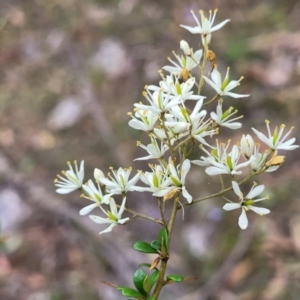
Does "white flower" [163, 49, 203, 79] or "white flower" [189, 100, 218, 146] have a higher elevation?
"white flower" [163, 49, 203, 79]

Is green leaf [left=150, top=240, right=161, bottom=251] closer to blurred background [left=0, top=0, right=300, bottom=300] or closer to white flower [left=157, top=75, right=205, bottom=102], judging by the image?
white flower [left=157, top=75, right=205, bottom=102]

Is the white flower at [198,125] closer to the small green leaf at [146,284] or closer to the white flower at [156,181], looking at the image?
the white flower at [156,181]

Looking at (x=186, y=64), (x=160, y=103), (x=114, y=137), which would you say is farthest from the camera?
(x=114, y=137)

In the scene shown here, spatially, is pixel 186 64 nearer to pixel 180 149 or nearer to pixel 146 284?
pixel 180 149

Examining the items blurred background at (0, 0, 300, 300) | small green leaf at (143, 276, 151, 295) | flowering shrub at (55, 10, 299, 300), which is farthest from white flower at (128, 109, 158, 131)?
blurred background at (0, 0, 300, 300)

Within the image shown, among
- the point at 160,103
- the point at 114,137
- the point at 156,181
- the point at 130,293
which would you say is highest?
the point at 114,137

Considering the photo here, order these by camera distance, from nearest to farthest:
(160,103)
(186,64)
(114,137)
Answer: (160,103) → (186,64) → (114,137)

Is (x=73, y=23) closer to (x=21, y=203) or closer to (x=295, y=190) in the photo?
(x=21, y=203)

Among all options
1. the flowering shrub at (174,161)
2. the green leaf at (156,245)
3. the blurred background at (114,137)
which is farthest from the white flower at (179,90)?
the blurred background at (114,137)

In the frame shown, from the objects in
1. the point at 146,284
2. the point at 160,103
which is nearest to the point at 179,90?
the point at 160,103
